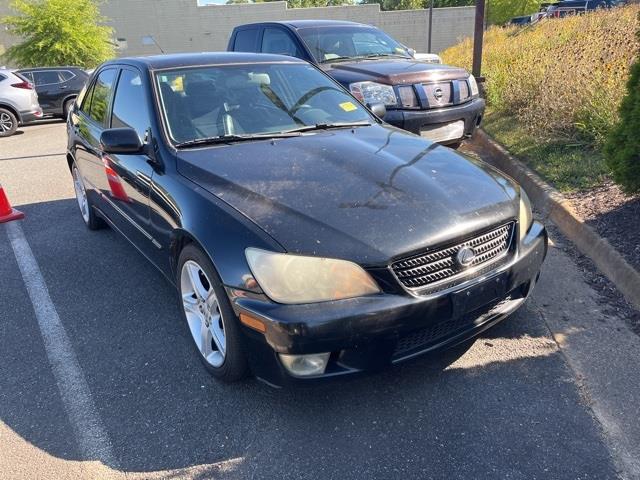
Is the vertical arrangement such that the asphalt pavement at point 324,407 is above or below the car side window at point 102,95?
below

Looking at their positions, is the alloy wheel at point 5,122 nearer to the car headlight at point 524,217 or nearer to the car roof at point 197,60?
the car roof at point 197,60

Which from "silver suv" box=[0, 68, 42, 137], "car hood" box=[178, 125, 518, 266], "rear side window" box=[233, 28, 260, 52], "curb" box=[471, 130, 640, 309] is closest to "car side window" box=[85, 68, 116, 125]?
"car hood" box=[178, 125, 518, 266]

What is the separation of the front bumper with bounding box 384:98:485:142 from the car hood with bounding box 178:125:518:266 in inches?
101

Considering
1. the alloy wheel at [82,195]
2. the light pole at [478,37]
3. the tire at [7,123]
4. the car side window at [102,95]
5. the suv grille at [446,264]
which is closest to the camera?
the suv grille at [446,264]

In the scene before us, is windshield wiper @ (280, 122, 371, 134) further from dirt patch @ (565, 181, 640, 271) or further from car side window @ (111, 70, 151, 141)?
dirt patch @ (565, 181, 640, 271)

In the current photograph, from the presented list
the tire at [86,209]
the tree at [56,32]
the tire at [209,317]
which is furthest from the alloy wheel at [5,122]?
the tire at [209,317]

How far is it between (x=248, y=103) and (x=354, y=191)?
1.34 meters

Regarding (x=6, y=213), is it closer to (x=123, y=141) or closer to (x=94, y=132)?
(x=94, y=132)

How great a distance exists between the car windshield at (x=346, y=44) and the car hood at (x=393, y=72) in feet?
1.32

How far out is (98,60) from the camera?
2338cm

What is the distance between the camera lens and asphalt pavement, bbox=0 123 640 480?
7.70ft

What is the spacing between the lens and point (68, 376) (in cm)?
307

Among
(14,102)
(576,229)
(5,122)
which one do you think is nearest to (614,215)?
A: (576,229)

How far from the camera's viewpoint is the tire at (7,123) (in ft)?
41.5
